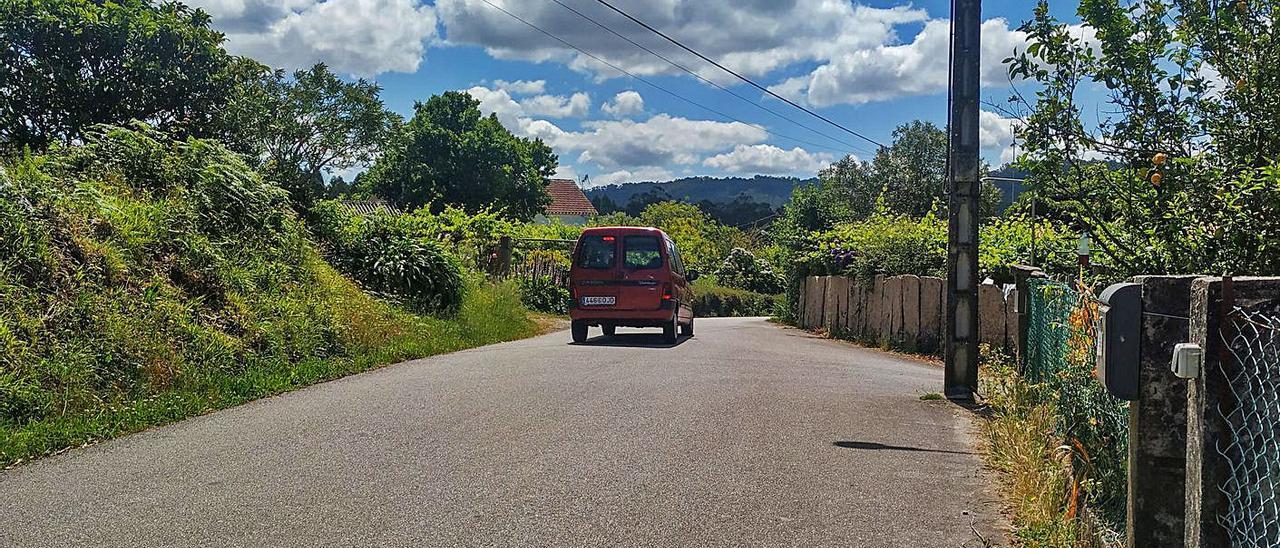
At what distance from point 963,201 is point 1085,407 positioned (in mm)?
4516

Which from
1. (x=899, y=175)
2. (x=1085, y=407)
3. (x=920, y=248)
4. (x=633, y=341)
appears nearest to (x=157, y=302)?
(x=1085, y=407)

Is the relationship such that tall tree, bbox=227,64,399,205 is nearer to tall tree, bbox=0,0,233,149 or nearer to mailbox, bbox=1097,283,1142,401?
tall tree, bbox=0,0,233,149

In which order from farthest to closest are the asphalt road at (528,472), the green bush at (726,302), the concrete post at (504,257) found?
the green bush at (726,302)
the concrete post at (504,257)
the asphalt road at (528,472)

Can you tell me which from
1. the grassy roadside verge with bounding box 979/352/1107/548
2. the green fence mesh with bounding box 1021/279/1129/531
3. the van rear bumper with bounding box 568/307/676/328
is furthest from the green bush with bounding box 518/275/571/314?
the green fence mesh with bounding box 1021/279/1129/531

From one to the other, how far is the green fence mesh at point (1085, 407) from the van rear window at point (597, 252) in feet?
30.8

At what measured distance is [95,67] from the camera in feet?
68.5

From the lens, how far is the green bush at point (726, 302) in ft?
127

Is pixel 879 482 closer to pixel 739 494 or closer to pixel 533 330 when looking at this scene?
pixel 739 494

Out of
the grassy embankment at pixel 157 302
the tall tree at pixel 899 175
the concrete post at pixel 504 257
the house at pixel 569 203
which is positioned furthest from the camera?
the house at pixel 569 203

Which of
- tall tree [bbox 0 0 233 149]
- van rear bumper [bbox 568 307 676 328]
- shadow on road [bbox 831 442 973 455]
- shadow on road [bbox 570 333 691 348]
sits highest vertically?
tall tree [bbox 0 0 233 149]

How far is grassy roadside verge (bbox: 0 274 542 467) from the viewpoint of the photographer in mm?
7043

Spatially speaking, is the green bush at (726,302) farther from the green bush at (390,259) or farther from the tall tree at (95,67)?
the green bush at (390,259)

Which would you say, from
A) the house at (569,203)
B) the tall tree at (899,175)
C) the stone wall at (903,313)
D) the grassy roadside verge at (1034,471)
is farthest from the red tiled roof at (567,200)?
the grassy roadside verge at (1034,471)

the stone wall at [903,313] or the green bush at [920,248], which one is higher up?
the green bush at [920,248]
